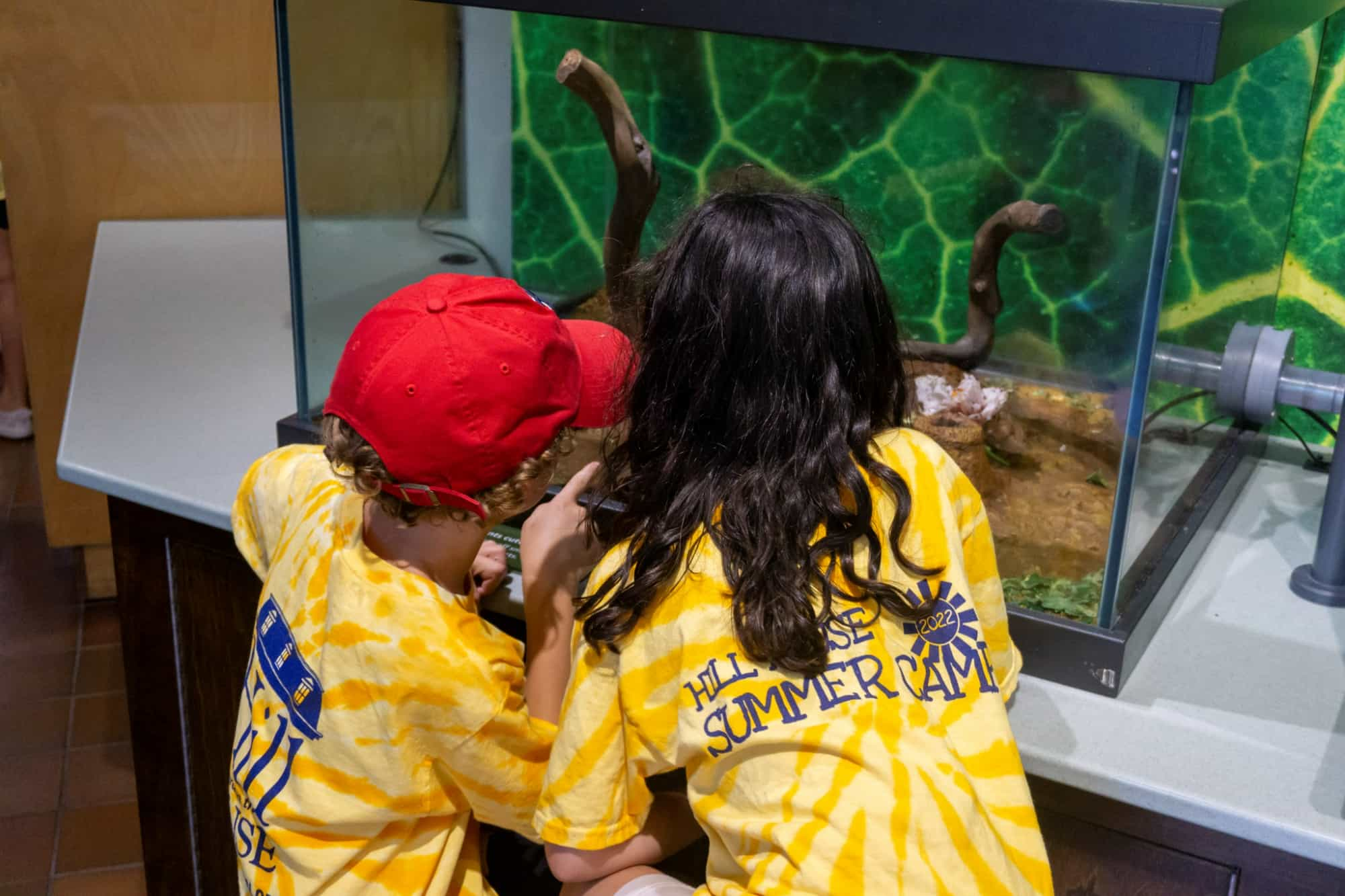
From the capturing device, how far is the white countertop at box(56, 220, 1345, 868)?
0.94m

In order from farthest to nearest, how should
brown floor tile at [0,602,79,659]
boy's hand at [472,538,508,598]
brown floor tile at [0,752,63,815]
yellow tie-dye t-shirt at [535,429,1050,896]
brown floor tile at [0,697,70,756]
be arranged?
brown floor tile at [0,602,79,659] → brown floor tile at [0,697,70,756] → brown floor tile at [0,752,63,815] → boy's hand at [472,538,508,598] → yellow tie-dye t-shirt at [535,429,1050,896]

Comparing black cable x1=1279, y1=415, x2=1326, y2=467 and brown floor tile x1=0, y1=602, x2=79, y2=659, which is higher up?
black cable x1=1279, y1=415, x2=1326, y2=467

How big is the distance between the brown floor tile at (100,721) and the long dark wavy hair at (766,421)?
5.10 feet

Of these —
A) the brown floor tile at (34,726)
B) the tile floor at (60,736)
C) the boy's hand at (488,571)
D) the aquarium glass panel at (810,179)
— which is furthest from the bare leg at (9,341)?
the boy's hand at (488,571)

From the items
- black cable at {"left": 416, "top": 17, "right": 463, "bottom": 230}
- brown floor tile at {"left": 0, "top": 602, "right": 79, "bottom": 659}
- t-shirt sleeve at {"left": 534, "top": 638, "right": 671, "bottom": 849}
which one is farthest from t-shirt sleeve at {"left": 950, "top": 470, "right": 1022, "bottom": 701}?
brown floor tile at {"left": 0, "top": 602, "right": 79, "bottom": 659}

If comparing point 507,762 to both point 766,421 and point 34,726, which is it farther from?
point 34,726

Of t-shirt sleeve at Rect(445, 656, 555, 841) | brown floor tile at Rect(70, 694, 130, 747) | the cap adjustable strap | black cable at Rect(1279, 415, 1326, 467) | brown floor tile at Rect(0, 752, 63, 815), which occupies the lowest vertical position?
brown floor tile at Rect(0, 752, 63, 815)

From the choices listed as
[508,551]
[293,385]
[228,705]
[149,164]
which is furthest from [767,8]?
[149,164]

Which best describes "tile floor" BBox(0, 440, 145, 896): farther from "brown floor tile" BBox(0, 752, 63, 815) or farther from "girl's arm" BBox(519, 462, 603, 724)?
"girl's arm" BBox(519, 462, 603, 724)

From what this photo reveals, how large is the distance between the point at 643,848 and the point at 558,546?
0.77 ft

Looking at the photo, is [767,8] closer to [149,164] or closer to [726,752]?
[726,752]

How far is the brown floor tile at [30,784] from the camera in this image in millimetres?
1991

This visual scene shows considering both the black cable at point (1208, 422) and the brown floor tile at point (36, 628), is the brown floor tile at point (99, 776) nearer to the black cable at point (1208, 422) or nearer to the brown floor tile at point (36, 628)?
the brown floor tile at point (36, 628)

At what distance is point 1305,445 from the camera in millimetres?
1465
